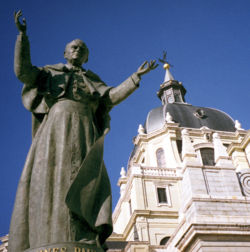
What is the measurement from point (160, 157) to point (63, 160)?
39.0 meters

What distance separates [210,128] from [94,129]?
4352cm

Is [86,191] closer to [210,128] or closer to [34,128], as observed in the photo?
[34,128]

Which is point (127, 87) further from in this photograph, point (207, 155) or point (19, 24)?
point (207, 155)

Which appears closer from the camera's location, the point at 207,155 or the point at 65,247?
the point at 65,247

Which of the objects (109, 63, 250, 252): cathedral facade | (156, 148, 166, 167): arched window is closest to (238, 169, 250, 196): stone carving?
(109, 63, 250, 252): cathedral facade

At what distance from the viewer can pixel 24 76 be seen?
4160 millimetres

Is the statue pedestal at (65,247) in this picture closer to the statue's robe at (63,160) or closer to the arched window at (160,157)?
the statue's robe at (63,160)

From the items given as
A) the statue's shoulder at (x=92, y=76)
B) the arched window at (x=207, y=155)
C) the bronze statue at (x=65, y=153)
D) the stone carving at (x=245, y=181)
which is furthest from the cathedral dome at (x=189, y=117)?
the bronze statue at (x=65, y=153)

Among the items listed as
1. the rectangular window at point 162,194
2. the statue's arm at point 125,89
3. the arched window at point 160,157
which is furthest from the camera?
the arched window at point 160,157

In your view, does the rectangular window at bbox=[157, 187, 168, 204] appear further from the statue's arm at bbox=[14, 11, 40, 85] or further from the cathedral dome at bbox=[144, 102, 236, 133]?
the statue's arm at bbox=[14, 11, 40, 85]

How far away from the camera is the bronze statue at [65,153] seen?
11.5ft

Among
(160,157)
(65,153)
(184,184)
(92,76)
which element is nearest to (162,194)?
(160,157)

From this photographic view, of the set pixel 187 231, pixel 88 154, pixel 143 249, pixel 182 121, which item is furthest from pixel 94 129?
pixel 182 121

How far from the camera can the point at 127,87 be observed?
4340 mm
